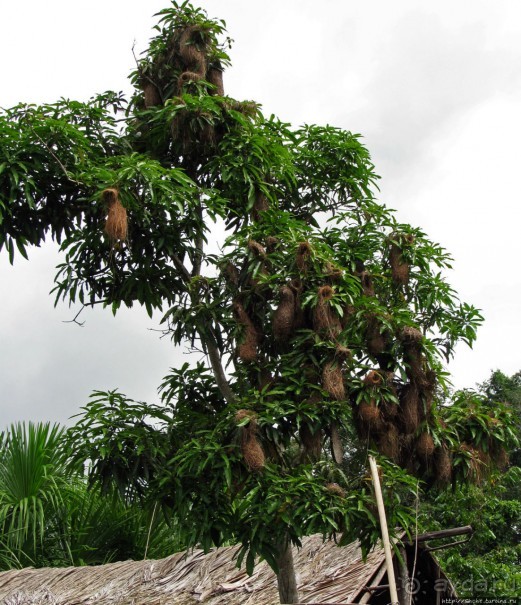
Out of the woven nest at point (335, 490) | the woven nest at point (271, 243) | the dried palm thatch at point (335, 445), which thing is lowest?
the woven nest at point (335, 490)

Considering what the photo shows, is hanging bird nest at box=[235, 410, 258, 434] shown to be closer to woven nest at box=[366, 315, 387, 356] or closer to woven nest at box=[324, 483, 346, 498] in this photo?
woven nest at box=[324, 483, 346, 498]

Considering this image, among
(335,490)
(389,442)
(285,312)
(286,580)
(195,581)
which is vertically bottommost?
(286,580)

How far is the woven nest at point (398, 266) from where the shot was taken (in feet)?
21.1

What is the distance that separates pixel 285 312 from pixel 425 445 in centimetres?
128

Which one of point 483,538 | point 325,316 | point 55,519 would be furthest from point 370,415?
point 55,519

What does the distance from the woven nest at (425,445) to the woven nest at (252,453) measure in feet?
3.85

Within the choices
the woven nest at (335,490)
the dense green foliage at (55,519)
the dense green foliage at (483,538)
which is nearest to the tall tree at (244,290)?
the woven nest at (335,490)

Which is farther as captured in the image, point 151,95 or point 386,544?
point 151,95

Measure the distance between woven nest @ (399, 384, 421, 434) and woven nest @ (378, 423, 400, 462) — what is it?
97mm

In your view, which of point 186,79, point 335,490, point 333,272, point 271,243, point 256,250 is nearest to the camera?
point 335,490

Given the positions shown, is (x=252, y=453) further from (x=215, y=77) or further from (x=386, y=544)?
(x=215, y=77)

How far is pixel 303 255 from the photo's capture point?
5.71 meters

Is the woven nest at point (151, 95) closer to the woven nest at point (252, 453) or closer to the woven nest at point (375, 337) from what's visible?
the woven nest at point (375, 337)

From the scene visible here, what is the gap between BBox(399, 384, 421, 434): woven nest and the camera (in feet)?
18.9
